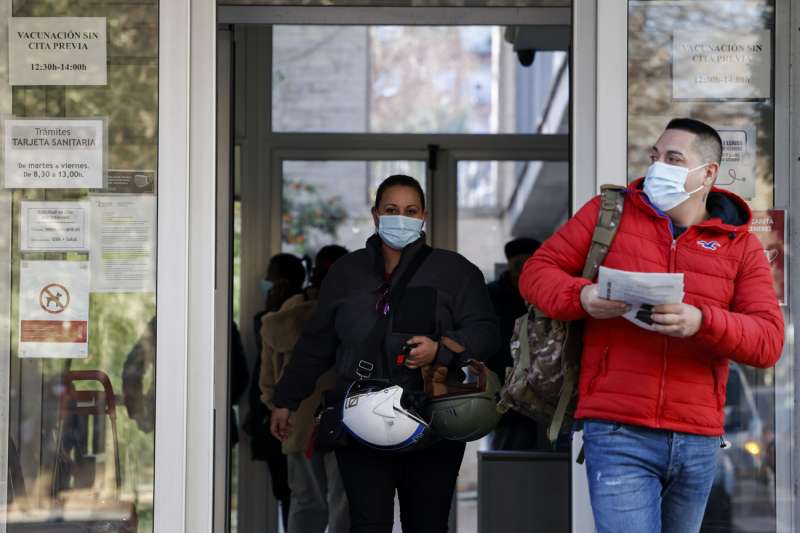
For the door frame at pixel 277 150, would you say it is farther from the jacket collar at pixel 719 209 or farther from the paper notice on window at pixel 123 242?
the jacket collar at pixel 719 209

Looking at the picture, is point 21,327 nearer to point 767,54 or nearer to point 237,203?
point 767,54

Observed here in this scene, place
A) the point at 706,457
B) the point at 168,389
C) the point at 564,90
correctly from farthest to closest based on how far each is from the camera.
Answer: the point at 564,90
the point at 168,389
the point at 706,457

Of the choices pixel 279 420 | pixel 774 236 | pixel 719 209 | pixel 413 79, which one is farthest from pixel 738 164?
pixel 413 79

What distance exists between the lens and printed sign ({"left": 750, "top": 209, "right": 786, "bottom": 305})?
4.21m

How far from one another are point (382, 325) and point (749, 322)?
147cm

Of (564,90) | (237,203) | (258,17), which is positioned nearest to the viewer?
(258,17)

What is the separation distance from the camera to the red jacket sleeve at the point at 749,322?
10.0ft

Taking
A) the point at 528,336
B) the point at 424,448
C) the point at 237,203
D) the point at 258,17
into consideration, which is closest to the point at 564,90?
the point at 237,203

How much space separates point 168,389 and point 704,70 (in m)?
2.16

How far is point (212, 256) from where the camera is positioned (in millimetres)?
4125

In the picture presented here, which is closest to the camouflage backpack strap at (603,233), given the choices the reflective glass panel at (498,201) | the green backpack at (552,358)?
the green backpack at (552,358)

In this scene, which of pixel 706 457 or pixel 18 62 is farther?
pixel 18 62

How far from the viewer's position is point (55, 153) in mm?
4137

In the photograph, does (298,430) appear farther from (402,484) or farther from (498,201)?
(498,201)
